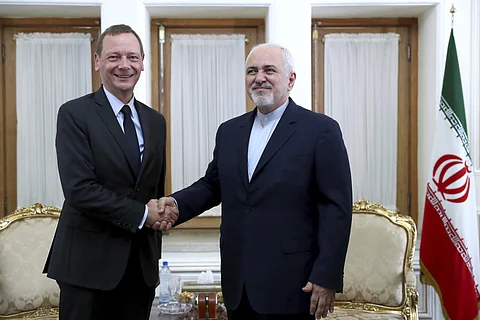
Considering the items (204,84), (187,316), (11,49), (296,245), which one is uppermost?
(11,49)

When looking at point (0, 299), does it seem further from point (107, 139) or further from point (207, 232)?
point (107, 139)

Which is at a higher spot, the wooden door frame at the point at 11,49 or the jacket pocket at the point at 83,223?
the wooden door frame at the point at 11,49

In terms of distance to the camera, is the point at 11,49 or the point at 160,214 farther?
the point at 11,49

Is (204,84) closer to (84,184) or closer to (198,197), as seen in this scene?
(198,197)

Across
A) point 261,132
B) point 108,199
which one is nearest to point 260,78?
point 261,132

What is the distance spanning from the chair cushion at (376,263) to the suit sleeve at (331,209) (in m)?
1.30

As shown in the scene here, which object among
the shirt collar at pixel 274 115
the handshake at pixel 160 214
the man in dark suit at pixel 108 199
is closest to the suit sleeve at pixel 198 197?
the handshake at pixel 160 214

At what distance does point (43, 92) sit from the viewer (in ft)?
12.5

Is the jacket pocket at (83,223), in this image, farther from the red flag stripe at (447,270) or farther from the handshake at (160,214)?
→ the red flag stripe at (447,270)

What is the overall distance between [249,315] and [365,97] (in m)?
2.18

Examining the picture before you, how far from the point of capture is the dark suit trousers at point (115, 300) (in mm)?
2051

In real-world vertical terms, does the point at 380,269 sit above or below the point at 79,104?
below

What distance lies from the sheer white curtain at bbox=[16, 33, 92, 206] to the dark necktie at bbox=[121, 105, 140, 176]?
1.77 meters

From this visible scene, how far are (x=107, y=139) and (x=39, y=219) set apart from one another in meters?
1.49
